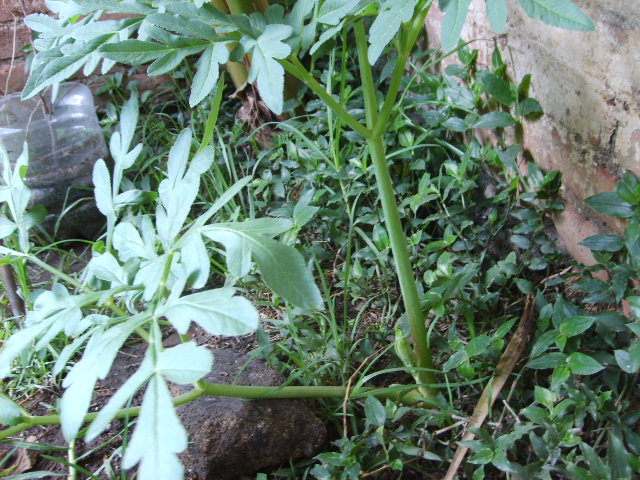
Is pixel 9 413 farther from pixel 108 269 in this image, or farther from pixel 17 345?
pixel 108 269

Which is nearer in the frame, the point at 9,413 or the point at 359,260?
the point at 9,413

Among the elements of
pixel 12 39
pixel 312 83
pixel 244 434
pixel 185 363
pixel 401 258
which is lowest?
pixel 244 434

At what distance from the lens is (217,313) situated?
789mm

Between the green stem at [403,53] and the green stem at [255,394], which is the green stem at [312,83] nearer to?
the green stem at [403,53]

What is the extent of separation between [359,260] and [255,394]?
65cm

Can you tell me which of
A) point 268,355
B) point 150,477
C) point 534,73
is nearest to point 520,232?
point 534,73

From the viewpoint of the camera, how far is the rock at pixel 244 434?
1251mm

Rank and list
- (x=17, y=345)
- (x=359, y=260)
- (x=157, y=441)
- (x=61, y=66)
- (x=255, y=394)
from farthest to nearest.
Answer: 1. (x=359, y=260)
2. (x=255, y=394)
3. (x=61, y=66)
4. (x=17, y=345)
5. (x=157, y=441)

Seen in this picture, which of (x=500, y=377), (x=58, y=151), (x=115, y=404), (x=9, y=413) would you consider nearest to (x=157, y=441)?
(x=115, y=404)

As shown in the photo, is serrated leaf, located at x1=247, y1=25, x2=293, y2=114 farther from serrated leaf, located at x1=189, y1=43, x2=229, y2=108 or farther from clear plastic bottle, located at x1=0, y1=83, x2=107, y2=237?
clear plastic bottle, located at x1=0, y1=83, x2=107, y2=237

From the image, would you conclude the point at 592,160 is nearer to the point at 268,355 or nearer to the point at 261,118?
the point at 268,355

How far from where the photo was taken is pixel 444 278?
4.78 feet

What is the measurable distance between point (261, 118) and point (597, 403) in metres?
1.53

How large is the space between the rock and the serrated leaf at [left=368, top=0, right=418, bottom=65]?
76 centimetres
